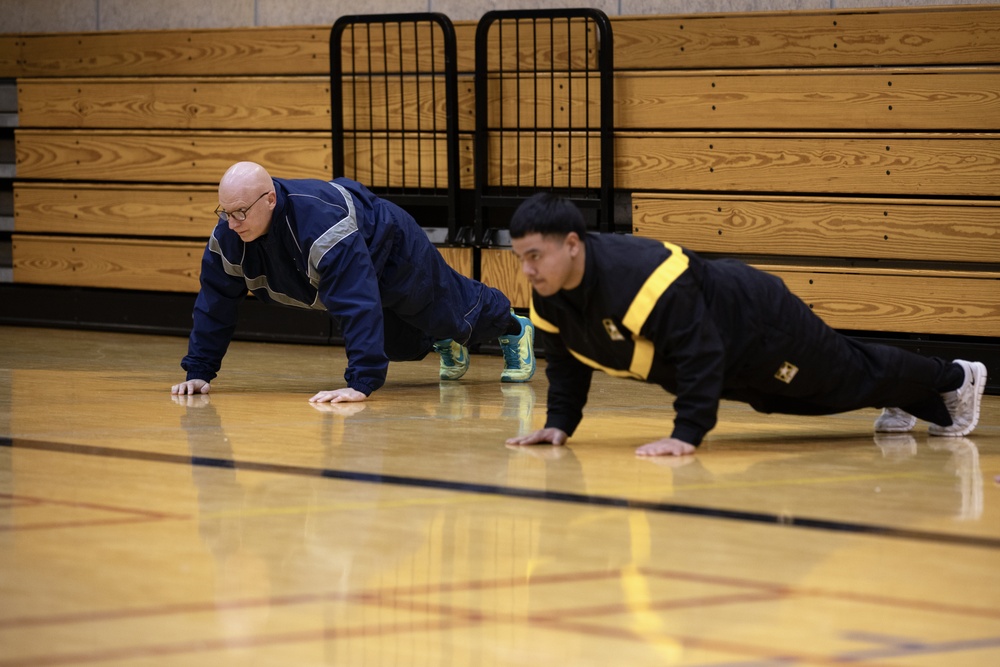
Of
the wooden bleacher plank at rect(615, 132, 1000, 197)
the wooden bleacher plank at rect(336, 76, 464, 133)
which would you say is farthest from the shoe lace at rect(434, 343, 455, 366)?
the wooden bleacher plank at rect(336, 76, 464, 133)

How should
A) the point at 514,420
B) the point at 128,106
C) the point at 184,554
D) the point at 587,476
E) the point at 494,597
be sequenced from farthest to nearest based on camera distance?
the point at 128,106, the point at 514,420, the point at 587,476, the point at 184,554, the point at 494,597

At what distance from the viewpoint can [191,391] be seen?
498cm

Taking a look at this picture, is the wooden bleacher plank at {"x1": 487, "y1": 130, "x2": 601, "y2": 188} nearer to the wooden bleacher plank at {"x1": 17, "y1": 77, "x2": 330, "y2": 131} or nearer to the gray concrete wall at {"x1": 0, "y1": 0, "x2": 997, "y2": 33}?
the gray concrete wall at {"x1": 0, "y1": 0, "x2": 997, "y2": 33}

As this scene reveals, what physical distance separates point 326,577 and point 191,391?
108 inches

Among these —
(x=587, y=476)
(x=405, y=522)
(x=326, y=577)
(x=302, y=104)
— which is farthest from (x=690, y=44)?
(x=326, y=577)

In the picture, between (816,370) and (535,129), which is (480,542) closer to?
(816,370)

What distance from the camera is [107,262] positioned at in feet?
25.6

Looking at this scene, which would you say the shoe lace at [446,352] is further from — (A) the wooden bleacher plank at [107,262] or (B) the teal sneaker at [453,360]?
(A) the wooden bleacher plank at [107,262]

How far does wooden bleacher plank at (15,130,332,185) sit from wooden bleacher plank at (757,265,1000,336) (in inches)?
93.1

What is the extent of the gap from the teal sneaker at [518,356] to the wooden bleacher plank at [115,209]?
8.11ft

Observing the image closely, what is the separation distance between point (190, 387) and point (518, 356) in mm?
1202

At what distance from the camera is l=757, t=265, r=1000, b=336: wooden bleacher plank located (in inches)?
226

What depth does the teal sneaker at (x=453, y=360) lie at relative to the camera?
5559mm

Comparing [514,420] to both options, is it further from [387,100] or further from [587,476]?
[387,100]
